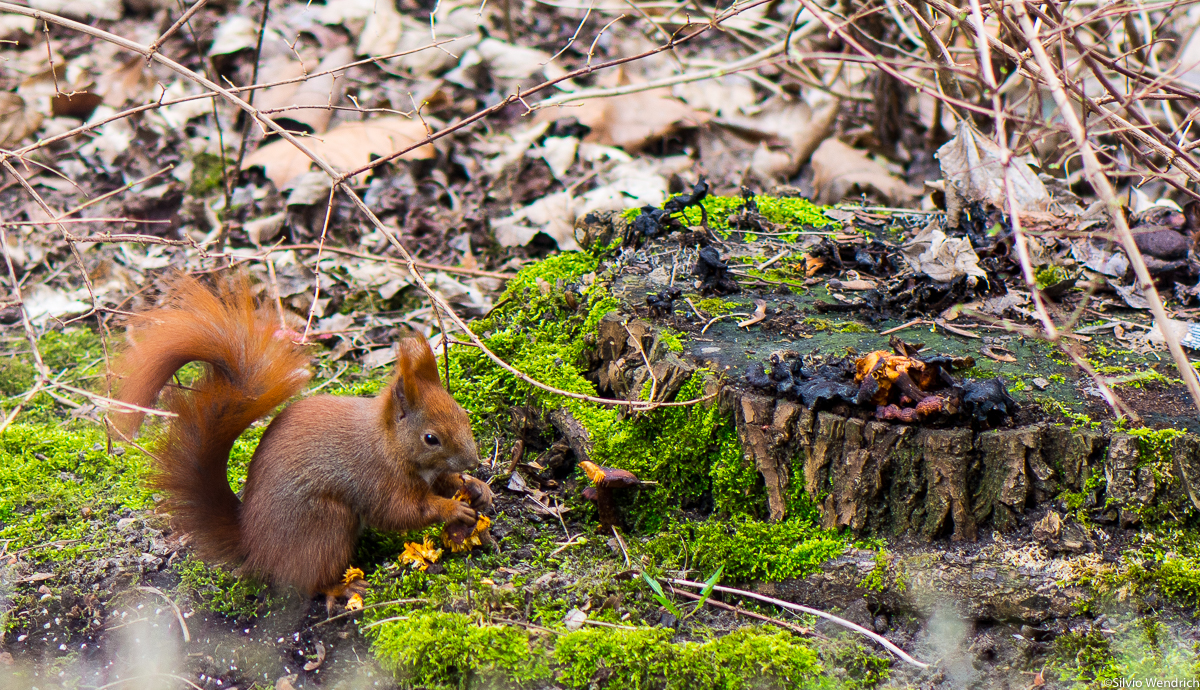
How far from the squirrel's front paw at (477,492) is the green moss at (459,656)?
20.0 inches

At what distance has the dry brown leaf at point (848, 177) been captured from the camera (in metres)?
4.90

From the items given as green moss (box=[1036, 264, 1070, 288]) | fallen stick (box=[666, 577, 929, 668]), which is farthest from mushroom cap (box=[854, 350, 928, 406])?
green moss (box=[1036, 264, 1070, 288])

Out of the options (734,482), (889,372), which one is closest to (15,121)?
(734,482)

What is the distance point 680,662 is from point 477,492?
0.87m

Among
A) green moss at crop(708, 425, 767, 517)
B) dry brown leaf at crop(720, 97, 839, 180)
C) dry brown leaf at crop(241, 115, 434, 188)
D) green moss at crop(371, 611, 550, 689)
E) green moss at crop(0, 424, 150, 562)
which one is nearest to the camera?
green moss at crop(371, 611, 550, 689)

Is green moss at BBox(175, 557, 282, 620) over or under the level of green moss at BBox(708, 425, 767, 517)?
under

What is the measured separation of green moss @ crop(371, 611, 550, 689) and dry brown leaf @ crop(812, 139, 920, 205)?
3402 millimetres

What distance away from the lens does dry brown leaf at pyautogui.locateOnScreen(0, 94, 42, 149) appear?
537cm

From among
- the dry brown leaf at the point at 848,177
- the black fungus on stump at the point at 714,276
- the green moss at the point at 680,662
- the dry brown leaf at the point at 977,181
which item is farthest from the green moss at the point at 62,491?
the dry brown leaf at the point at 848,177

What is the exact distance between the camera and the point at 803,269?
3215 millimetres

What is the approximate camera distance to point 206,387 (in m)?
2.45

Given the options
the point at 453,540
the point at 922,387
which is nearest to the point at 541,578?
the point at 453,540

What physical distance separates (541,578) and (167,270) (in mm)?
3158

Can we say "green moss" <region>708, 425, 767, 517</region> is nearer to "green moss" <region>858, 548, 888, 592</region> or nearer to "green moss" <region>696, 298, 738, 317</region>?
"green moss" <region>858, 548, 888, 592</region>
